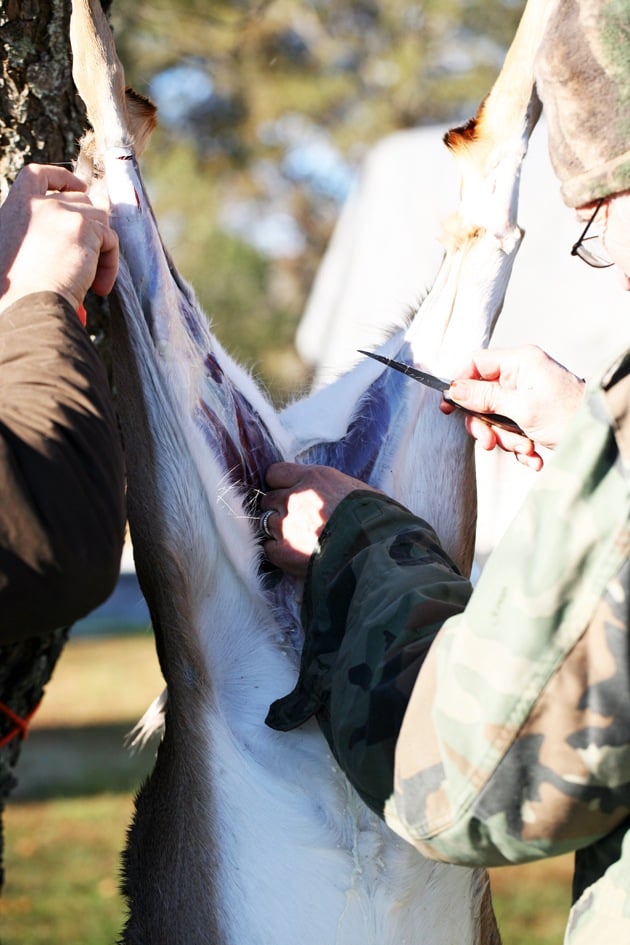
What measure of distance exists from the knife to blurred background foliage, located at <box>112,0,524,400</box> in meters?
14.3

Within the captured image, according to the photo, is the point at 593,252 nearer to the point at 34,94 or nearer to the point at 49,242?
the point at 49,242

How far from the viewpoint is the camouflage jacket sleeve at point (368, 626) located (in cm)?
157

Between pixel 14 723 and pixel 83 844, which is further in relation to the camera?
pixel 83 844

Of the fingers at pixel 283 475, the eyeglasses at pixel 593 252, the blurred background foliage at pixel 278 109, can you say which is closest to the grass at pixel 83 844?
the fingers at pixel 283 475

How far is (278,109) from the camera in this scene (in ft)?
70.4

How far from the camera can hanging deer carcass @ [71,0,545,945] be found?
2092 millimetres

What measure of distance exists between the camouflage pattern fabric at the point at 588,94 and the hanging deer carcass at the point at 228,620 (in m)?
0.82

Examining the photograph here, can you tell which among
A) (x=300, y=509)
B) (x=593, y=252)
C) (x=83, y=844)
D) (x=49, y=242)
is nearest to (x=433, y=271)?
(x=83, y=844)

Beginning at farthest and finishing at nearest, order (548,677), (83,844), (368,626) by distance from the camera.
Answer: (83,844) < (368,626) < (548,677)

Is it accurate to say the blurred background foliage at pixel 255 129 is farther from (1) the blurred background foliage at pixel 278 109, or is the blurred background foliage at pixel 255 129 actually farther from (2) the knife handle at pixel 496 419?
(2) the knife handle at pixel 496 419

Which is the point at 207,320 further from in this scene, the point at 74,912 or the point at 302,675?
the point at 74,912

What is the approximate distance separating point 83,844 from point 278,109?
18.0m

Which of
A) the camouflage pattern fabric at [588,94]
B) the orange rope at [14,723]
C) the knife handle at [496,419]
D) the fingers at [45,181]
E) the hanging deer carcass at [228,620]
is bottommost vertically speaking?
the orange rope at [14,723]

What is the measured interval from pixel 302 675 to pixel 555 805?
25.5 inches
